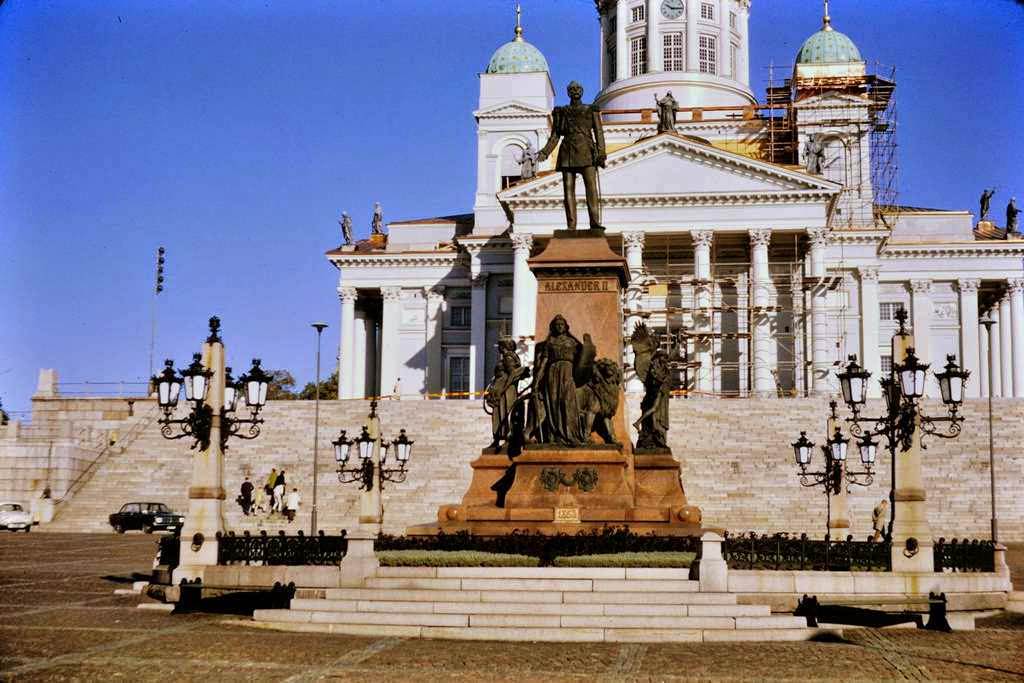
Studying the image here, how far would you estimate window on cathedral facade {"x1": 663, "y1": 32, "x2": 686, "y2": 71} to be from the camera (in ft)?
276

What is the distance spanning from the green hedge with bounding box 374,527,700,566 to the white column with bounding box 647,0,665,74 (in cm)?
6955

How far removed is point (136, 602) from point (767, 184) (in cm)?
5190

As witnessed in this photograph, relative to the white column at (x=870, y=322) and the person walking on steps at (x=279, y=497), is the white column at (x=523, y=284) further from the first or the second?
the person walking on steps at (x=279, y=497)

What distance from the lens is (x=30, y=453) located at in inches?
1916

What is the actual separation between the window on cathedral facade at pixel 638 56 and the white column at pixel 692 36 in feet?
9.28

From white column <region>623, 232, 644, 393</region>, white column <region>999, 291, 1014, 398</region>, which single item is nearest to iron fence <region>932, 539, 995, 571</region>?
white column <region>623, 232, 644, 393</region>

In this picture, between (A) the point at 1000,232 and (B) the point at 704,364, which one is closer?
(B) the point at 704,364

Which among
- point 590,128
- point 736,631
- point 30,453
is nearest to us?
point 736,631

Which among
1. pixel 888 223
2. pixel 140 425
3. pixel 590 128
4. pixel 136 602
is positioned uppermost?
pixel 888 223

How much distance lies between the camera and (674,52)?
277 feet

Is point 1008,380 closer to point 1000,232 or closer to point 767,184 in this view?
point 1000,232

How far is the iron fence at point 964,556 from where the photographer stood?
1859cm

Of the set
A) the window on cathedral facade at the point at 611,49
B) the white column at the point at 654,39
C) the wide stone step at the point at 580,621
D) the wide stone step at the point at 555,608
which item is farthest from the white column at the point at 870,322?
the wide stone step at the point at 580,621

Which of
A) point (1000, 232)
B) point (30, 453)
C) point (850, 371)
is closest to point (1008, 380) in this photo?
point (1000, 232)
